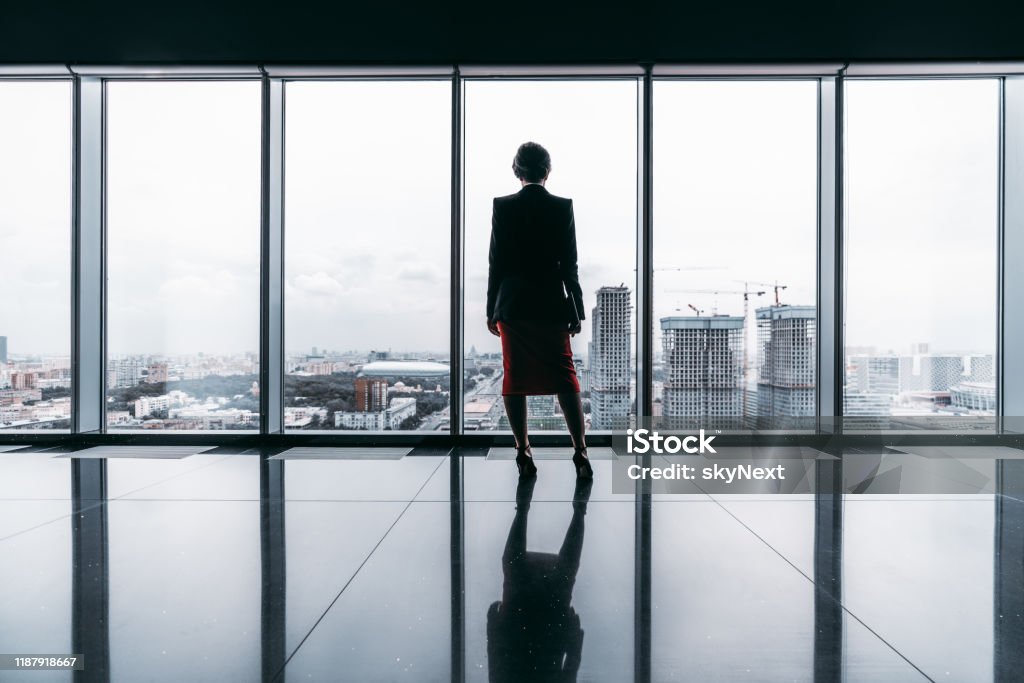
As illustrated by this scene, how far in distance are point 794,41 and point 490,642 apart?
3.56 metres

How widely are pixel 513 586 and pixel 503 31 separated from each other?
117 inches

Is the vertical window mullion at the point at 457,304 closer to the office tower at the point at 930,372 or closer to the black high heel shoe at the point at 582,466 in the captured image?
the black high heel shoe at the point at 582,466

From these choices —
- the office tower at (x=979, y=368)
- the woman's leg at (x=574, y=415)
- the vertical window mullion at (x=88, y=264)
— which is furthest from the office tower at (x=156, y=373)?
the office tower at (x=979, y=368)

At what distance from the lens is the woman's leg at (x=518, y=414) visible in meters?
2.28

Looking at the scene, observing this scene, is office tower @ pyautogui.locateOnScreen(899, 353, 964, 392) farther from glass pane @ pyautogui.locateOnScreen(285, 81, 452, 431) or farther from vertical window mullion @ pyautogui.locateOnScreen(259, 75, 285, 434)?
vertical window mullion @ pyautogui.locateOnScreen(259, 75, 285, 434)

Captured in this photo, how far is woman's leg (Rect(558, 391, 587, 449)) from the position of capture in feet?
7.41

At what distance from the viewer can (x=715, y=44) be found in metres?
3.12

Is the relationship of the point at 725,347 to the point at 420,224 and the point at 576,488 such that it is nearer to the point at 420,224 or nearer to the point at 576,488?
the point at 576,488

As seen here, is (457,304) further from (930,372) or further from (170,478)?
(930,372)

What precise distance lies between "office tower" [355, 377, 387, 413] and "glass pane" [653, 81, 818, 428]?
1759 mm

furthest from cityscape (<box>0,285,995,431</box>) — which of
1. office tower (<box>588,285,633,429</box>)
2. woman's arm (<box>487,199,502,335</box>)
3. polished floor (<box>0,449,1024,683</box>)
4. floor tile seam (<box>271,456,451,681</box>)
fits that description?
floor tile seam (<box>271,456,451,681</box>)

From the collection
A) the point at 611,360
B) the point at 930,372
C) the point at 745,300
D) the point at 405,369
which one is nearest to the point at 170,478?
the point at 405,369

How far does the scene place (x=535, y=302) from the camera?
2.25 meters

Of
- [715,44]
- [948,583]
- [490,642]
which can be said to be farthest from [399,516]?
[715,44]
